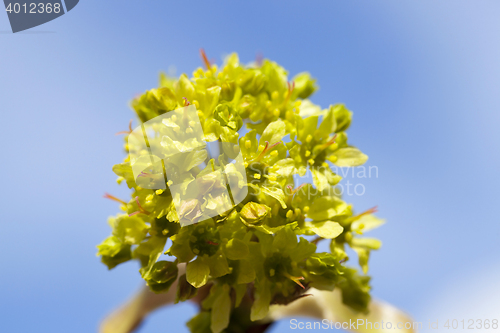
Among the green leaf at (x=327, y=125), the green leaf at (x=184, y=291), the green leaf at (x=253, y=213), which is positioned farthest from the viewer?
the green leaf at (x=327, y=125)

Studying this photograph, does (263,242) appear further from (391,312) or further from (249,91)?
(391,312)

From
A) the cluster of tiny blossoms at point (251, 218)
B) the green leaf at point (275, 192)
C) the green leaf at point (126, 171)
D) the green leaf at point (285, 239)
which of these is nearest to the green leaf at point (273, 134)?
the cluster of tiny blossoms at point (251, 218)

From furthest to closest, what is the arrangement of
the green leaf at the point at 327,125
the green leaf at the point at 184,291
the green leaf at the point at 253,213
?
the green leaf at the point at 327,125 < the green leaf at the point at 184,291 < the green leaf at the point at 253,213

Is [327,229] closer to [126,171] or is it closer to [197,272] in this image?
[197,272]

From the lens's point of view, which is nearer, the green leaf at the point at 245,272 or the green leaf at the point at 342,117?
the green leaf at the point at 245,272

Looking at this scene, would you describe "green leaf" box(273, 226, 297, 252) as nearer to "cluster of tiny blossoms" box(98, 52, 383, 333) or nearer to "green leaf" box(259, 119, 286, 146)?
"cluster of tiny blossoms" box(98, 52, 383, 333)

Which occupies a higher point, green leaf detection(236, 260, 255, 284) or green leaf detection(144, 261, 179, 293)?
green leaf detection(144, 261, 179, 293)

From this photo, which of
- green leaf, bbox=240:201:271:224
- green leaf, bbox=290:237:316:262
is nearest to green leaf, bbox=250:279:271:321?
green leaf, bbox=290:237:316:262

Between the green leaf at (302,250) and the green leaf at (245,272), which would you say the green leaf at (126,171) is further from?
the green leaf at (302,250)

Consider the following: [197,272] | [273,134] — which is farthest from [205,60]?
[197,272]

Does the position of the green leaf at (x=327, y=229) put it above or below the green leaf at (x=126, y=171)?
below
